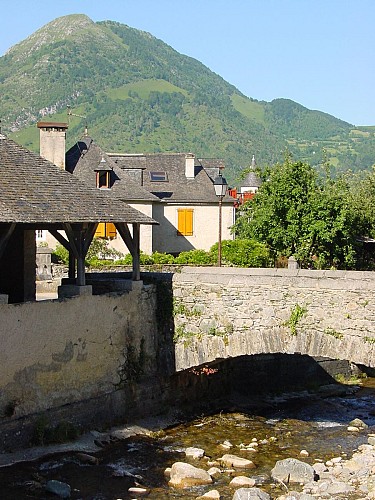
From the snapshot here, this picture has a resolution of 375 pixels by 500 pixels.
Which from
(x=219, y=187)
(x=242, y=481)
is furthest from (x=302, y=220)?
(x=242, y=481)

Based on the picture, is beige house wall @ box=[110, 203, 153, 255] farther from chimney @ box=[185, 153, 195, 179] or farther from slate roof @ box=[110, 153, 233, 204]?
chimney @ box=[185, 153, 195, 179]

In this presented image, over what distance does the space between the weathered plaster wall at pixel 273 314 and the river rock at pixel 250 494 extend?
11.2 feet

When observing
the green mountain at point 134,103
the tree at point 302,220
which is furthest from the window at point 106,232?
the green mountain at point 134,103

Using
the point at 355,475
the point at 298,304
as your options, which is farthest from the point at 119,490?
the point at 298,304

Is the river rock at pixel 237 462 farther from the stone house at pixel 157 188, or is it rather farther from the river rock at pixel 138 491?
the stone house at pixel 157 188

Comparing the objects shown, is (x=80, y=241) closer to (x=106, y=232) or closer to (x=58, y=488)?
(x=58, y=488)

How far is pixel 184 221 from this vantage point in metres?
34.1

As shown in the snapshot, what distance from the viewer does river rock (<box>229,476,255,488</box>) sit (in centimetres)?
1309

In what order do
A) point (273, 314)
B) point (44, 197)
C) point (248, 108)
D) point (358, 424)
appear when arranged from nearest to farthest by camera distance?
1. point (44, 197)
2. point (273, 314)
3. point (358, 424)
4. point (248, 108)

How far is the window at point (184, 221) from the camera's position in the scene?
34.0 meters

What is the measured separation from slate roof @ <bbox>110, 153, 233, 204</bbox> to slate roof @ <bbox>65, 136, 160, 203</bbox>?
1.51 m

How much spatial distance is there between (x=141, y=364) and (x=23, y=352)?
10.8ft

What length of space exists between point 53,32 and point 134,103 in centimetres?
5334

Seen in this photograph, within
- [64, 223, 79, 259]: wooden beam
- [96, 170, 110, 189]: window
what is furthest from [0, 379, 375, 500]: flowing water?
[96, 170, 110, 189]: window
